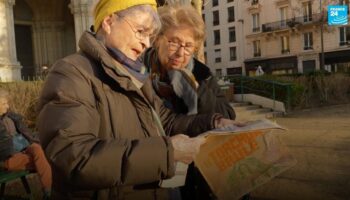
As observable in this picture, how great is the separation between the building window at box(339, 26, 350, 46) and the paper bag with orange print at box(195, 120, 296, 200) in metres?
39.5

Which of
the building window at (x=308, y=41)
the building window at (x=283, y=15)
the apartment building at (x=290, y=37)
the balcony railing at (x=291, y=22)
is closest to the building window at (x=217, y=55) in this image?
the apartment building at (x=290, y=37)

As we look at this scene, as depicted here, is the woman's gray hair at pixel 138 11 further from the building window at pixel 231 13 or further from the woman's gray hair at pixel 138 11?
the building window at pixel 231 13

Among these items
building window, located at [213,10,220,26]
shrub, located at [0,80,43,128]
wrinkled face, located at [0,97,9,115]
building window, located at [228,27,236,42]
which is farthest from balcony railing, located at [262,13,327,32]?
wrinkled face, located at [0,97,9,115]

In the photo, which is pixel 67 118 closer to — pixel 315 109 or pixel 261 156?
pixel 261 156

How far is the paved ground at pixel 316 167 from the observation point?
4801 mm

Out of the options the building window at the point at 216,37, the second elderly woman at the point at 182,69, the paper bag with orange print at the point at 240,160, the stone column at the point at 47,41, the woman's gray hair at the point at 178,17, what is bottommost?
the paper bag with orange print at the point at 240,160

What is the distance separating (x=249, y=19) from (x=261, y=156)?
46507 millimetres

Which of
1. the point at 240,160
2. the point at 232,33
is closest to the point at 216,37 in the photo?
the point at 232,33

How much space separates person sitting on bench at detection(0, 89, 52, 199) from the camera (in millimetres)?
4684

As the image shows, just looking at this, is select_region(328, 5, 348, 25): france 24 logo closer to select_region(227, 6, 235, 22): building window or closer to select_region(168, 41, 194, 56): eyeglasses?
select_region(227, 6, 235, 22): building window

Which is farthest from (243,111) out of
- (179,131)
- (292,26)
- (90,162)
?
(292,26)

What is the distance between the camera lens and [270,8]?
44375 millimetres

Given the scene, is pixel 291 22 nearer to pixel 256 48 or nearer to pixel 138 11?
pixel 256 48

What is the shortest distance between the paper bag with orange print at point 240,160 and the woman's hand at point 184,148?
0.20 m
